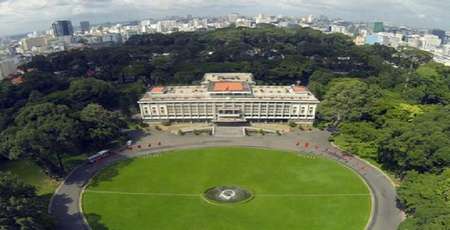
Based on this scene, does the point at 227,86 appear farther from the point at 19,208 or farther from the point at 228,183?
the point at 19,208

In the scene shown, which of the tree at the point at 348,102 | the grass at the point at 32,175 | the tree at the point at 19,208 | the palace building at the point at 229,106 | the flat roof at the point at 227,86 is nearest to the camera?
the tree at the point at 19,208

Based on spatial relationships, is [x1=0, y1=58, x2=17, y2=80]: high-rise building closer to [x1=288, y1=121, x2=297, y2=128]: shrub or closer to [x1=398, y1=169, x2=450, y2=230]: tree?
[x1=288, y1=121, x2=297, y2=128]: shrub

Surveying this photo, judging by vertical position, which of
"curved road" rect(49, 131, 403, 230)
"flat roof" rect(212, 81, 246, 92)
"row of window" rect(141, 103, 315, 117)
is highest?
"flat roof" rect(212, 81, 246, 92)

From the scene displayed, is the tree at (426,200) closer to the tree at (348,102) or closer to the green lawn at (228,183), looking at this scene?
the green lawn at (228,183)

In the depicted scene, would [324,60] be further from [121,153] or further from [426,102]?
[121,153]

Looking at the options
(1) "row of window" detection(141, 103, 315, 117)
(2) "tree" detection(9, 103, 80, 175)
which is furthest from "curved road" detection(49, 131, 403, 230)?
(1) "row of window" detection(141, 103, 315, 117)

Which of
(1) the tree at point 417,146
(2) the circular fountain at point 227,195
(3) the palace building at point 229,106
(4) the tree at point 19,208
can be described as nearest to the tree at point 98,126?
(3) the palace building at point 229,106
